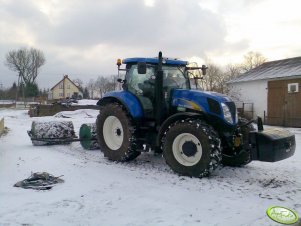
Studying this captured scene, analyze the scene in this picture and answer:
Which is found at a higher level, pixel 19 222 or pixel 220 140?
pixel 220 140

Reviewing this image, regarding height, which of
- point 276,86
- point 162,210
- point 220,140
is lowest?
point 162,210

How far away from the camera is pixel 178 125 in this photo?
7.37 metres

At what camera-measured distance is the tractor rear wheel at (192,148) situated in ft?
22.7

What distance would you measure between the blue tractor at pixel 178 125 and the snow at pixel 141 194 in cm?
34

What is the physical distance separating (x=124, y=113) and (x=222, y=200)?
3.50 metres

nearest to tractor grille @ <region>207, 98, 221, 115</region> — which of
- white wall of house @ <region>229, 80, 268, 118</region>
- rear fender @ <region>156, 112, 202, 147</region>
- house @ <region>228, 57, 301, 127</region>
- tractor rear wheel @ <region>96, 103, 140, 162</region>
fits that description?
rear fender @ <region>156, 112, 202, 147</region>

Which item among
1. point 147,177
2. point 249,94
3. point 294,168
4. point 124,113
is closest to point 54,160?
point 124,113

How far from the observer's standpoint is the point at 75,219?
4.96m

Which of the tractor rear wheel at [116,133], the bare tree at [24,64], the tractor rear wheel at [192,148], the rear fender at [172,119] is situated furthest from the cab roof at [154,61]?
the bare tree at [24,64]

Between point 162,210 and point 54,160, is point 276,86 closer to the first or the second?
point 54,160

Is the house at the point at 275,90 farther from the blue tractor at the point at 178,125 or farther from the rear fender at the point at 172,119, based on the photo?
the rear fender at the point at 172,119

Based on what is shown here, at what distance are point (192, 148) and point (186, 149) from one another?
0.13 m

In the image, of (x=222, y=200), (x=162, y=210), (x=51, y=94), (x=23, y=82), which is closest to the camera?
(x=162, y=210)
